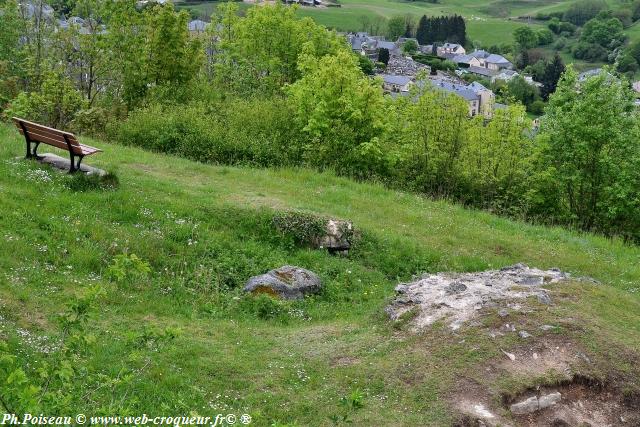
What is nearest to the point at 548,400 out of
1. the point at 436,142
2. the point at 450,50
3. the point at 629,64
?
the point at 436,142

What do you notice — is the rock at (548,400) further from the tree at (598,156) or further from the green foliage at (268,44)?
the green foliage at (268,44)

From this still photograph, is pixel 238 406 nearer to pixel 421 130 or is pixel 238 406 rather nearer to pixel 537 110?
pixel 421 130

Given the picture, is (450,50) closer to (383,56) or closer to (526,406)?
(383,56)

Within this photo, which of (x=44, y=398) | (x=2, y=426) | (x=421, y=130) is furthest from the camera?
(x=421, y=130)

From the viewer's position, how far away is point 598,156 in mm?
26781

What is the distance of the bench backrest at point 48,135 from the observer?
50.0 feet

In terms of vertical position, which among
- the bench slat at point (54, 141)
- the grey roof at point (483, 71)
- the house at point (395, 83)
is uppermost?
the bench slat at point (54, 141)

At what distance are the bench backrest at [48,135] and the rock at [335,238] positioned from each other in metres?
6.28

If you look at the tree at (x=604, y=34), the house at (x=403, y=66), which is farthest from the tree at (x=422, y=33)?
the tree at (x=604, y=34)

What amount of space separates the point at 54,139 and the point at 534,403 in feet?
40.8

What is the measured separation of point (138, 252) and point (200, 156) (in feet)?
37.9

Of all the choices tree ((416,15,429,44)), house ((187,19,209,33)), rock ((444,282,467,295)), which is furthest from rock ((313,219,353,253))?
tree ((416,15,429,44))

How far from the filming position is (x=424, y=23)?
6850 inches

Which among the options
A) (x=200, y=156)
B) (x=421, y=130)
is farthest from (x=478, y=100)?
→ (x=200, y=156)
